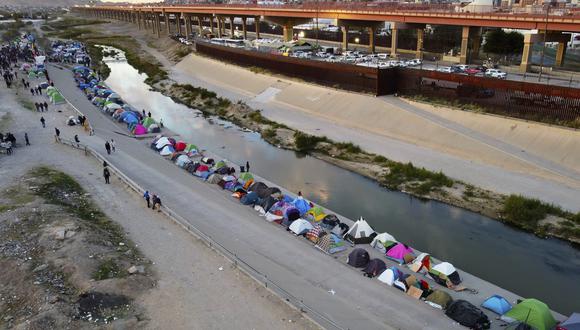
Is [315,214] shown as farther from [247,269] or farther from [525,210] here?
[525,210]

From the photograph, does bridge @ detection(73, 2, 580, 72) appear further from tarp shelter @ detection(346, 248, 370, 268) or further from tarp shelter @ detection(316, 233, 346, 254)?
tarp shelter @ detection(346, 248, 370, 268)

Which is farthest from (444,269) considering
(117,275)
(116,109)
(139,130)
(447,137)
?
(116,109)

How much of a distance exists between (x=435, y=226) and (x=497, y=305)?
10.1 metres

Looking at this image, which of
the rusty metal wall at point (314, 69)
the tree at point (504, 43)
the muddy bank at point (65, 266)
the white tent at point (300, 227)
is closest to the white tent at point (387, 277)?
the white tent at point (300, 227)

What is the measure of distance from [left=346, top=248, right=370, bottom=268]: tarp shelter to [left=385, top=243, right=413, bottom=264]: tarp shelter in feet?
5.26

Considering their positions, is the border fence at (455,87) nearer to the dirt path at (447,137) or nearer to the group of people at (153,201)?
the dirt path at (447,137)

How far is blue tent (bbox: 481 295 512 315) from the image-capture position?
1901 cm

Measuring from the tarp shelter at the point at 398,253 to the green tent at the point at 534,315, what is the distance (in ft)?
19.6

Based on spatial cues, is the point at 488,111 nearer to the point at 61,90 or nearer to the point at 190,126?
the point at 190,126

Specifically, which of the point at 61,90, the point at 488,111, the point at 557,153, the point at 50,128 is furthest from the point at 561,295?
the point at 61,90

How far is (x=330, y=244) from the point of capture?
2414 centimetres

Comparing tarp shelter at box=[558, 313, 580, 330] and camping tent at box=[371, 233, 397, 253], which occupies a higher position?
tarp shelter at box=[558, 313, 580, 330]

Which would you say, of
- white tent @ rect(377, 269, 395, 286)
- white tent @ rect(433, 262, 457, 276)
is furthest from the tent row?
white tent @ rect(433, 262, 457, 276)

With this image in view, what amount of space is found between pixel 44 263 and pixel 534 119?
37959mm
